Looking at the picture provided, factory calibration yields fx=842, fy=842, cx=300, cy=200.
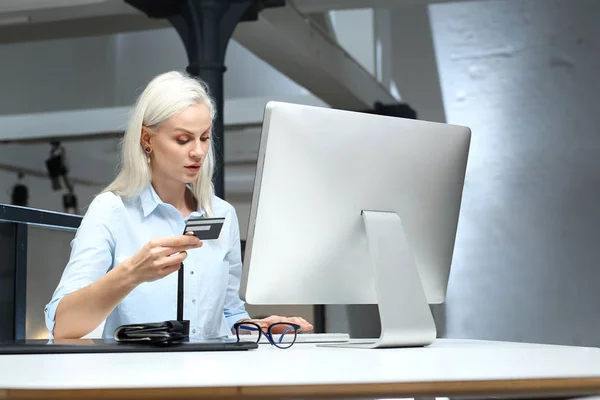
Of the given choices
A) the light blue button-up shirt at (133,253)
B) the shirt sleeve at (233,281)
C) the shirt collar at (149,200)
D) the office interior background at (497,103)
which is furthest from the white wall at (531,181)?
the shirt collar at (149,200)

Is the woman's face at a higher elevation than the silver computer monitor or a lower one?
higher

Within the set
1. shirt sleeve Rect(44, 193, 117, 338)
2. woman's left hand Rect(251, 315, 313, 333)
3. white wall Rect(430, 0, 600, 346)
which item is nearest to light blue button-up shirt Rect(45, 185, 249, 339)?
shirt sleeve Rect(44, 193, 117, 338)

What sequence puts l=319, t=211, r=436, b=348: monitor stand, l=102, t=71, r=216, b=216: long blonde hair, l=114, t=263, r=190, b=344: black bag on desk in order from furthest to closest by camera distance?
1. l=102, t=71, r=216, b=216: long blonde hair
2. l=319, t=211, r=436, b=348: monitor stand
3. l=114, t=263, r=190, b=344: black bag on desk

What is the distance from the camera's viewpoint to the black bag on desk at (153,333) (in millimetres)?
1302

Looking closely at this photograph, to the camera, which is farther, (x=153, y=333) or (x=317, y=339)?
(x=317, y=339)

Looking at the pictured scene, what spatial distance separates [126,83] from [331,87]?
2.74 metres

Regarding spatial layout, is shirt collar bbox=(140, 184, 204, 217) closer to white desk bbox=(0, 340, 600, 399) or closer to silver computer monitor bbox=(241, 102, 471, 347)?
silver computer monitor bbox=(241, 102, 471, 347)

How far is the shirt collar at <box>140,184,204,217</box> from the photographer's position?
171cm

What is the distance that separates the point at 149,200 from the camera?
1725 mm

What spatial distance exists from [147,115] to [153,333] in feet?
1.78

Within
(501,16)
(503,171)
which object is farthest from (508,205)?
(501,16)

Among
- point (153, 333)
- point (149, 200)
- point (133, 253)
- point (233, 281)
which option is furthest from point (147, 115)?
point (153, 333)

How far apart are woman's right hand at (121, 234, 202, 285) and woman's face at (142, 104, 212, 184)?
1.12ft

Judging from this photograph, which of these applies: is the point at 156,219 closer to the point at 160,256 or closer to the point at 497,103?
the point at 160,256
